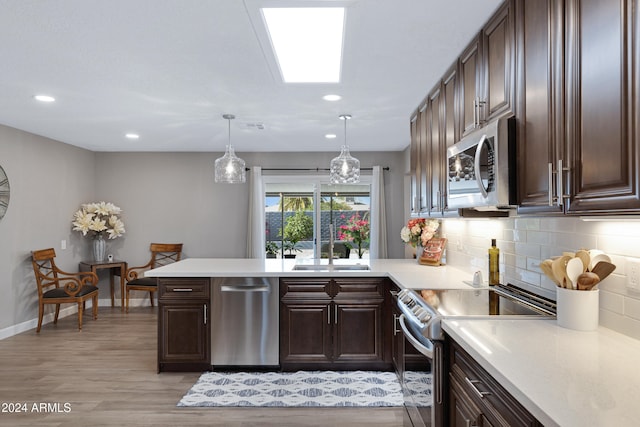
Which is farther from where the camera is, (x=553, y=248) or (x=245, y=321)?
(x=245, y=321)

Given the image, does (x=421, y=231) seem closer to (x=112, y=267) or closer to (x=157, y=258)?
(x=157, y=258)

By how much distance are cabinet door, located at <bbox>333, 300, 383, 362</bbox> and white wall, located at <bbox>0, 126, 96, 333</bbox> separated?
382cm

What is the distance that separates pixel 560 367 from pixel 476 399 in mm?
348

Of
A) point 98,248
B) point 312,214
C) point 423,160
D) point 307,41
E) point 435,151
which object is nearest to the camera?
point 307,41

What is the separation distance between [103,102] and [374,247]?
4057 mm

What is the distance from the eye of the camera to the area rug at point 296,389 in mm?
2939

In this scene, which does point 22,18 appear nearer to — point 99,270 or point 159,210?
point 159,210

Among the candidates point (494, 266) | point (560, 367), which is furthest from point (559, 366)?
point (494, 266)

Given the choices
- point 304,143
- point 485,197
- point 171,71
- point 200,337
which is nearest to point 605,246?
point 485,197

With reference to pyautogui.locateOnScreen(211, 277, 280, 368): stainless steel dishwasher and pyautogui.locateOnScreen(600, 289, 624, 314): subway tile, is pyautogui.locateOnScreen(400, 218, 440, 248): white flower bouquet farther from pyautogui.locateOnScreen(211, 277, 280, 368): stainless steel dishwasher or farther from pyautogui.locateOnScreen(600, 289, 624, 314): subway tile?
pyautogui.locateOnScreen(600, 289, 624, 314): subway tile

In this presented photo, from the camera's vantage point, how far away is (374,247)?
20.2 ft

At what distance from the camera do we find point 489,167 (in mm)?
1841

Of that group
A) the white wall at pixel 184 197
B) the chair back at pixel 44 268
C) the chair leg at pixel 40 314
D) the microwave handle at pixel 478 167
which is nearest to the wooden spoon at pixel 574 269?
the microwave handle at pixel 478 167

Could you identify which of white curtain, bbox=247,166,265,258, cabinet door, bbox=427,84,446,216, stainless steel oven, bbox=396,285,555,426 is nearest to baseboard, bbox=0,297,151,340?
white curtain, bbox=247,166,265,258
